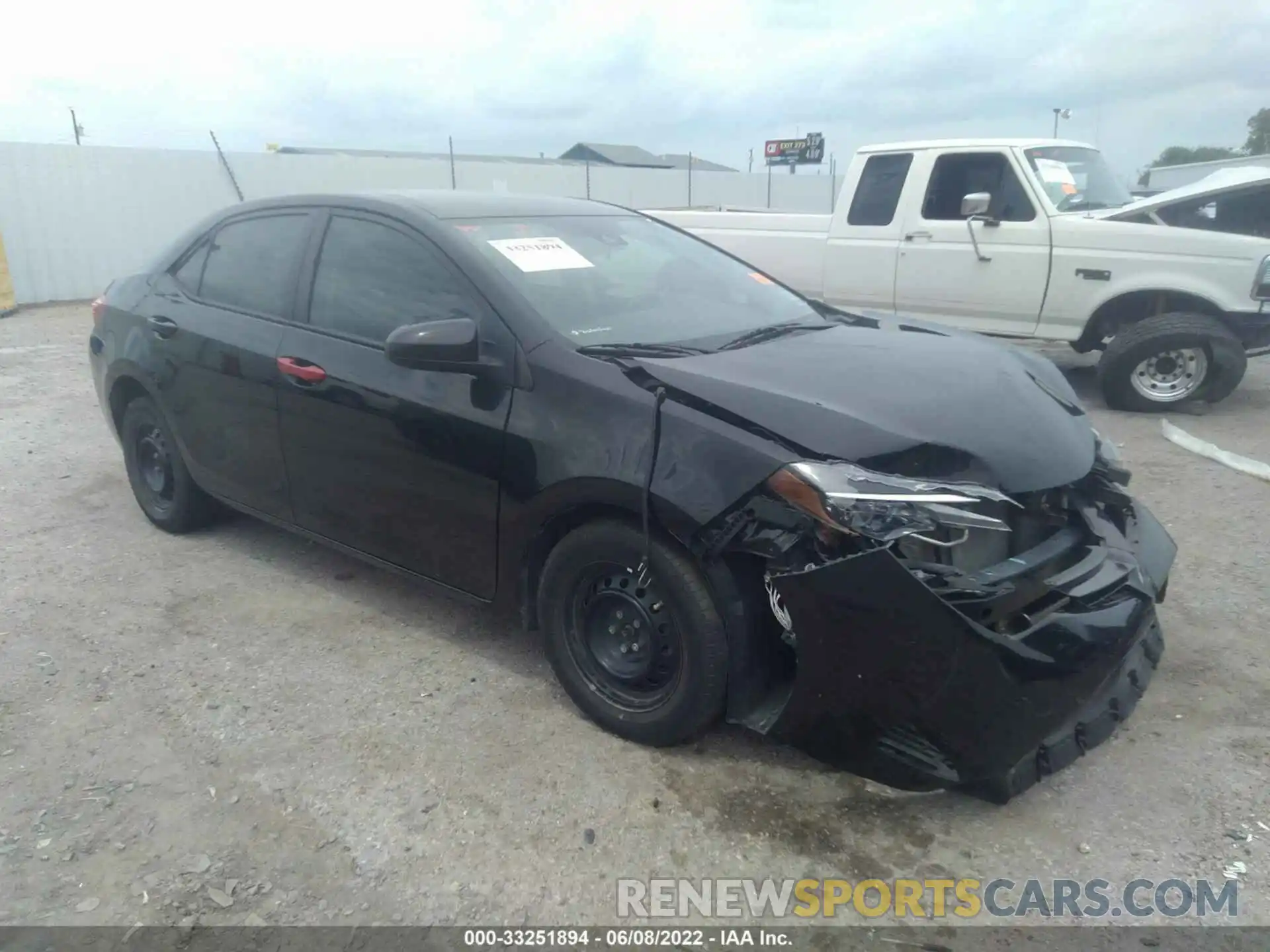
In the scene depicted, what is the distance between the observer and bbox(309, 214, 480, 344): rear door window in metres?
3.43

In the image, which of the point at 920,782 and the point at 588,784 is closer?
the point at 920,782

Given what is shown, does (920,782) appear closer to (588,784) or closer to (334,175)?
(588,784)

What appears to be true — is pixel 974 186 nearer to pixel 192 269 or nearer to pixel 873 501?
pixel 192 269

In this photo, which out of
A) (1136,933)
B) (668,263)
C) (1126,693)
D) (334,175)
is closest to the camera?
(1136,933)

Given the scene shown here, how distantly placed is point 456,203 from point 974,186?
212 inches

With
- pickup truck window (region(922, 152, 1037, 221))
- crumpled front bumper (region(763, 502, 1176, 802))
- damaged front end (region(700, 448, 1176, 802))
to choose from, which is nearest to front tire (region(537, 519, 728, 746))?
damaged front end (region(700, 448, 1176, 802))

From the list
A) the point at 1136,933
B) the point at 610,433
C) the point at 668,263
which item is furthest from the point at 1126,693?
the point at 668,263

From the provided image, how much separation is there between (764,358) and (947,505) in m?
0.86

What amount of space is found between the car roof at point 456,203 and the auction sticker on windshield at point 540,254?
22 cm

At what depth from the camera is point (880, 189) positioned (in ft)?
26.9

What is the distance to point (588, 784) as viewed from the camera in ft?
9.43

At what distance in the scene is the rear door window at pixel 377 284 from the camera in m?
3.43

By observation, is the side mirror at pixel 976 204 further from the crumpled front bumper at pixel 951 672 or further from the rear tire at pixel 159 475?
the rear tire at pixel 159 475

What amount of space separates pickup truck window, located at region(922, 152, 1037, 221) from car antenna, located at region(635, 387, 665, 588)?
230 inches
